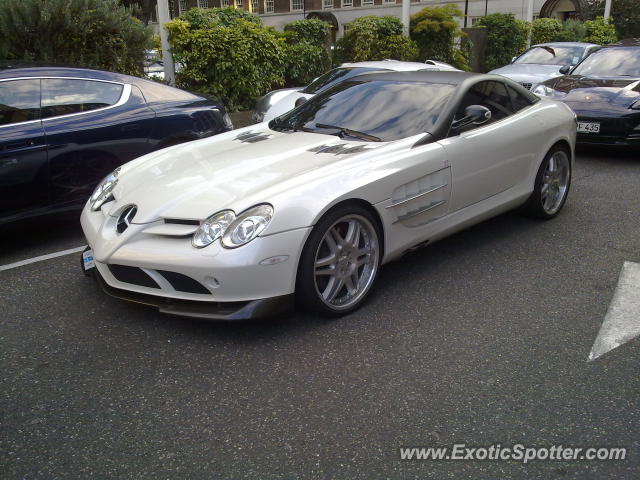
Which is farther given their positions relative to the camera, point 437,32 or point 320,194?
point 437,32

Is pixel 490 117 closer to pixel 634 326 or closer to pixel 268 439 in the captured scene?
pixel 634 326

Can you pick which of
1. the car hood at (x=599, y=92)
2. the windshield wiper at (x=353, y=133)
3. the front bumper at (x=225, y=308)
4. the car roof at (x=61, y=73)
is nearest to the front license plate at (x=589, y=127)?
the car hood at (x=599, y=92)

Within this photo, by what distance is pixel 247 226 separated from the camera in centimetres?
335

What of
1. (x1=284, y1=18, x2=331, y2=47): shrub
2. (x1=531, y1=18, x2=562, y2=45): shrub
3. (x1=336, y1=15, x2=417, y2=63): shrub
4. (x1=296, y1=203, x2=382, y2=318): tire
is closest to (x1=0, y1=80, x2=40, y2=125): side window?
(x1=296, y1=203, x2=382, y2=318): tire

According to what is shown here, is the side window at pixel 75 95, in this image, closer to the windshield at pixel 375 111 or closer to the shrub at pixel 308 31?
the windshield at pixel 375 111

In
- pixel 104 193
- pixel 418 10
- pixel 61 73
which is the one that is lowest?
pixel 104 193

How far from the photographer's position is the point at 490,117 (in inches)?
189

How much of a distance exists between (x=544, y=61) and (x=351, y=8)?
33063 millimetres

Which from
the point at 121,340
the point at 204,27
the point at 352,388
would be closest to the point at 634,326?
the point at 352,388

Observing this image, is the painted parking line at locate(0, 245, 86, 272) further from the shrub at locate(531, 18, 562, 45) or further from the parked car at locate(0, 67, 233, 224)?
the shrub at locate(531, 18, 562, 45)

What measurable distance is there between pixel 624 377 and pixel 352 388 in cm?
134

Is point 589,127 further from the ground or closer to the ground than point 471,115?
closer to the ground

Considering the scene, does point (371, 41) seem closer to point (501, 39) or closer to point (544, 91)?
point (544, 91)


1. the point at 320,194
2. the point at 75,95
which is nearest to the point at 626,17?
the point at 75,95
